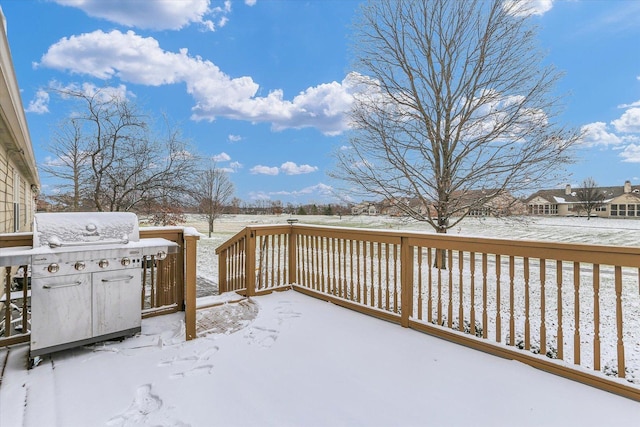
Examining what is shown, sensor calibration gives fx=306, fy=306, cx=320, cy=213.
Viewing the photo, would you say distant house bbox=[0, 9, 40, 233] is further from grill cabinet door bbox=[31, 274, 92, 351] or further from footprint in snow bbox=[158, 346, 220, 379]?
footprint in snow bbox=[158, 346, 220, 379]

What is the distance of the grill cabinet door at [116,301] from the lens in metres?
2.72

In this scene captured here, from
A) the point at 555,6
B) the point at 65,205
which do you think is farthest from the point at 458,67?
the point at 65,205

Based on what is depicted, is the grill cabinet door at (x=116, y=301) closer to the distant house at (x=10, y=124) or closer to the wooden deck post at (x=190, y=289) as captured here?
the wooden deck post at (x=190, y=289)

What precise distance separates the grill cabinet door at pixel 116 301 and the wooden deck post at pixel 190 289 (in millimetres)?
437

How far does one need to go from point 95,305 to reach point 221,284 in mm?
2921

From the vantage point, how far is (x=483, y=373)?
2.41m

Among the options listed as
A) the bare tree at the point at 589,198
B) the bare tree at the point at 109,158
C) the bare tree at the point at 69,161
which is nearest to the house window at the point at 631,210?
the bare tree at the point at 589,198

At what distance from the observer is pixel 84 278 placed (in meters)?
2.64

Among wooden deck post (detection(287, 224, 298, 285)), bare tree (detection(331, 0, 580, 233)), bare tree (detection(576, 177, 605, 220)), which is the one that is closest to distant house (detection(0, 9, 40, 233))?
wooden deck post (detection(287, 224, 298, 285))

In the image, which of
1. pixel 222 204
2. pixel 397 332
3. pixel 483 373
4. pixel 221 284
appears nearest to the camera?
pixel 483 373

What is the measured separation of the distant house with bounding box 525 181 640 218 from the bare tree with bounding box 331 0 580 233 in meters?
1.89

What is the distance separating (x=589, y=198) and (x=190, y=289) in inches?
466

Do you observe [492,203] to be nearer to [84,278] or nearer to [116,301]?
[116,301]

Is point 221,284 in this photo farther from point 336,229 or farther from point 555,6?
point 555,6
